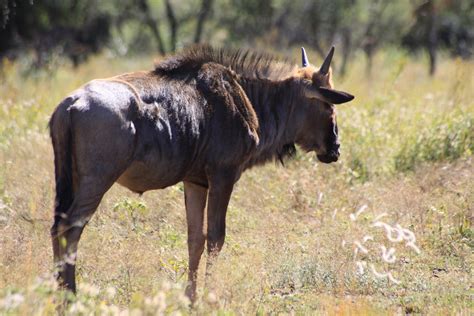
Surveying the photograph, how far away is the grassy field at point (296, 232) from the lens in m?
6.07

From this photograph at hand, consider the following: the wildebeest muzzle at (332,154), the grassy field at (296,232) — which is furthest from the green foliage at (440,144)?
the wildebeest muzzle at (332,154)

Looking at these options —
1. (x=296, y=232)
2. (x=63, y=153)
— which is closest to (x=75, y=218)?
(x=63, y=153)

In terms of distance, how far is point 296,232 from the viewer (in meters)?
8.43

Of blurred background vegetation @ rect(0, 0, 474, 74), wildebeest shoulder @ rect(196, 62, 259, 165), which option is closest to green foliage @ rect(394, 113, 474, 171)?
wildebeest shoulder @ rect(196, 62, 259, 165)

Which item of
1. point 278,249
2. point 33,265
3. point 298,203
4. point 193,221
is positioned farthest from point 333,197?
point 33,265

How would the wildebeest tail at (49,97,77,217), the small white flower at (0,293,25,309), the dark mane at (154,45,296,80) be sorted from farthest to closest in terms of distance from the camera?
the dark mane at (154,45,296,80) → the wildebeest tail at (49,97,77,217) → the small white flower at (0,293,25,309)

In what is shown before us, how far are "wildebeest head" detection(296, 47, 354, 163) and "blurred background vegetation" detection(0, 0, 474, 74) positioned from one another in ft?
44.8

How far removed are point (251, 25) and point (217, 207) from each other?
20.6 m

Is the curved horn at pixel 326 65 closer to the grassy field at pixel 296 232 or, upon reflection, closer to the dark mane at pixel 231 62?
the dark mane at pixel 231 62

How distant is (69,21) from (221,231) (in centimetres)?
1866

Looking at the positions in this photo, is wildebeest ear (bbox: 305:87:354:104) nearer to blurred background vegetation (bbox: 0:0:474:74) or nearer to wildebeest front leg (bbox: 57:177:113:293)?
wildebeest front leg (bbox: 57:177:113:293)

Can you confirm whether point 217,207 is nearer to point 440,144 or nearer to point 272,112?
point 272,112

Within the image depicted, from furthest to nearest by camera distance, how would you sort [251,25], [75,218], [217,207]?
[251,25]
[217,207]
[75,218]

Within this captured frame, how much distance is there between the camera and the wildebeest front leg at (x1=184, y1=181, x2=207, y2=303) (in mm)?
7039
